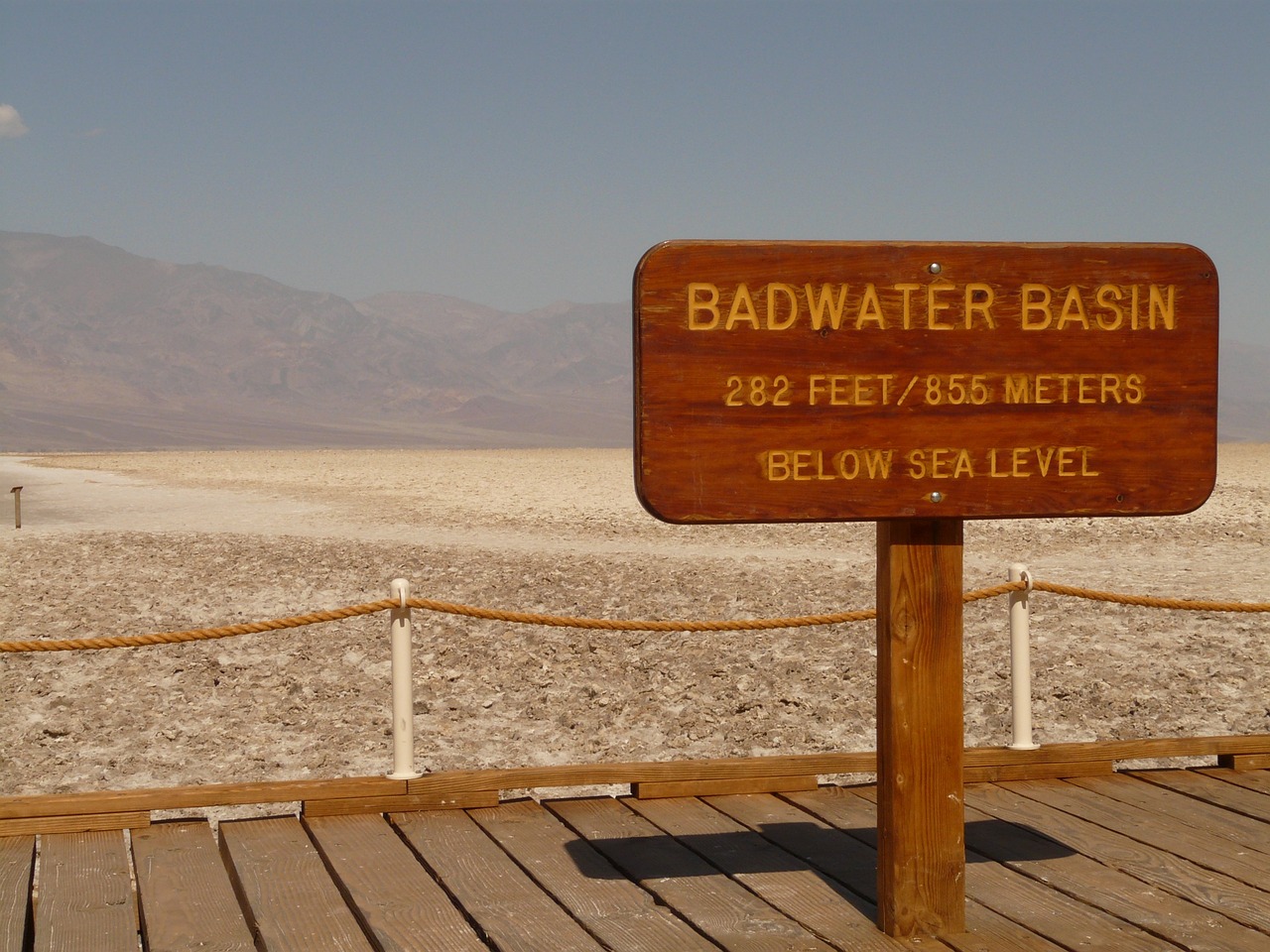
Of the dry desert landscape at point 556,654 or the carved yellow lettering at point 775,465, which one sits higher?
the carved yellow lettering at point 775,465

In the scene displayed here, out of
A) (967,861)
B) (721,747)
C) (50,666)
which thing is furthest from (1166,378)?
Answer: (50,666)

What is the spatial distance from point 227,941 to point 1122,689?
339 inches

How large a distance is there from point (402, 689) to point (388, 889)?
1.09 m

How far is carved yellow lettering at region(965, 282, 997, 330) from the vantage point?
377 cm

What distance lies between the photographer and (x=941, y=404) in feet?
12.4

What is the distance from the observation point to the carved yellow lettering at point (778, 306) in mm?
3715

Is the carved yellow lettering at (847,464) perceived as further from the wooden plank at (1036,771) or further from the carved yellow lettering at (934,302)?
the wooden plank at (1036,771)

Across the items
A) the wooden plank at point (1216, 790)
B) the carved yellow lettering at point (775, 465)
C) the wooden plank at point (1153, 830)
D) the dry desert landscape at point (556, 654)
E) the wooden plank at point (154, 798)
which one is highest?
the carved yellow lettering at point (775, 465)

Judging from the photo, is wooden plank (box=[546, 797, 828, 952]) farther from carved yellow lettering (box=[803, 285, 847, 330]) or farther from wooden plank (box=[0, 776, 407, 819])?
carved yellow lettering (box=[803, 285, 847, 330])

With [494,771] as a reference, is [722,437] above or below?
above

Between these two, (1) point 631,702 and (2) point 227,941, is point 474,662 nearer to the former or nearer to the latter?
(1) point 631,702

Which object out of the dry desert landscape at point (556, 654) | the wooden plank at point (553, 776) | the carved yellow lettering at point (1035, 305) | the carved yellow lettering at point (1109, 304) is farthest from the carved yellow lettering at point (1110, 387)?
the dry desert landscape at point (556, 654)

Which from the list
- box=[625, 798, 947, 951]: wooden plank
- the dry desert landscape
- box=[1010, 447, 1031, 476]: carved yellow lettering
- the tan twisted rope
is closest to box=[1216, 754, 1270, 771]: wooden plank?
the tan twisted rope

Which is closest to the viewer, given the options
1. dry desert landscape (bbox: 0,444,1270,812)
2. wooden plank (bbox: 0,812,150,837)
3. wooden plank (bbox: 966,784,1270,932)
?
wooden plank (bbox: 966,784,1270,932)
